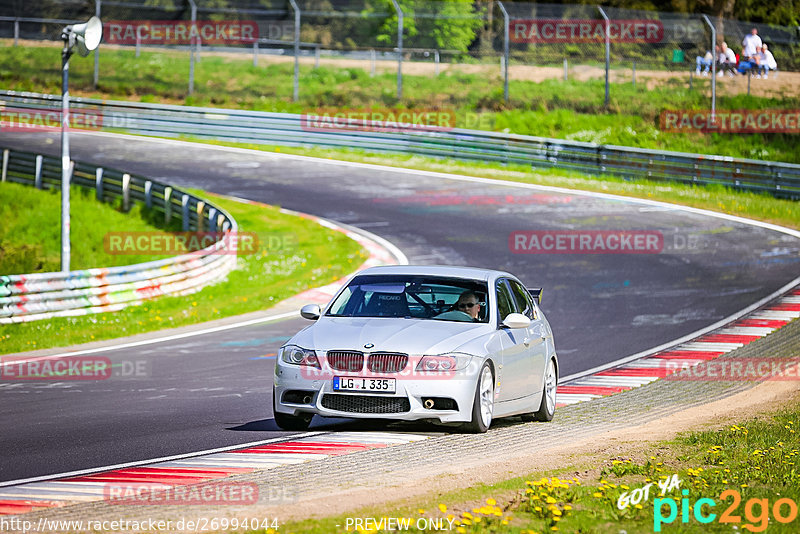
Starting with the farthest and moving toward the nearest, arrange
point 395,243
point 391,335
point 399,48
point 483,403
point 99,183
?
1. point 399,48
2. point 99,183
3. point 395,243
4. point 483,403
5. point 391,335

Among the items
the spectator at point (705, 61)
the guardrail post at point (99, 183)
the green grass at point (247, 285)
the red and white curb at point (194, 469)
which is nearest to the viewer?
the red and white curb at point (194, 469)

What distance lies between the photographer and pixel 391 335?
31.4 feet

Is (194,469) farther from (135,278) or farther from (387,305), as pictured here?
(135,278)

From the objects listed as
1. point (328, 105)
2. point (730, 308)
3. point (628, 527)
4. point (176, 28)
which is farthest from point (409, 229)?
point (176, 28)

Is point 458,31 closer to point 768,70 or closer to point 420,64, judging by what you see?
point 420,64

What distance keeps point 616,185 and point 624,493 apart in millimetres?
26931

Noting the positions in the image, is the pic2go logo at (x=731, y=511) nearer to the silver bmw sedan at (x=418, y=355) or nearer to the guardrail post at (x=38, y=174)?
the silver bmw sedan at (x=418, y=355)

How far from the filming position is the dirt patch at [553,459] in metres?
6.94

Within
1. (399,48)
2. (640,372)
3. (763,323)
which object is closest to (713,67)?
(399,48)

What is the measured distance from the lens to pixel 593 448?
9117mm

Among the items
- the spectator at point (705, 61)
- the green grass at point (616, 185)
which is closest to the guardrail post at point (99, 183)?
the green grass at point (616, 185)

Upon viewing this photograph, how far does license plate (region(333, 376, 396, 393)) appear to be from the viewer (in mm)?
9258

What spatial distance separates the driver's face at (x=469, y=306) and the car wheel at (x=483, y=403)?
0.77m

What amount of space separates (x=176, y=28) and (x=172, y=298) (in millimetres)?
34978
